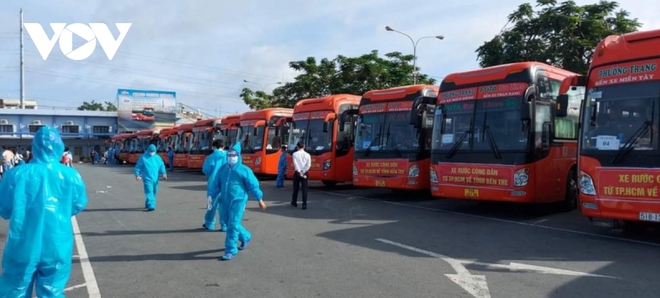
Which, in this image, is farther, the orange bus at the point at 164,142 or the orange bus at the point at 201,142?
the orange bus at the point at 164,142

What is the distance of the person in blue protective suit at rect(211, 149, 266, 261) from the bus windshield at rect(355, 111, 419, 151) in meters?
6.63

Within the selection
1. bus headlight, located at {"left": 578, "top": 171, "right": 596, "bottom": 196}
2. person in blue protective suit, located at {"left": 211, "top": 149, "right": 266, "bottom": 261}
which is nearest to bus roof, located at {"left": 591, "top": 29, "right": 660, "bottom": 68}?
bus headlight, located at {"left": 578, "top": 171, "right": 596, "bottom": 196}

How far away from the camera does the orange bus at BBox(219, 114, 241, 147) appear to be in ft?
85.7

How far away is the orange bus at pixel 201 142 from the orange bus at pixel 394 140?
1546cm

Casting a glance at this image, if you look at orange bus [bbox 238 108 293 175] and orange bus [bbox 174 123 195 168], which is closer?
orange bus [bbox 238 108 293 175]

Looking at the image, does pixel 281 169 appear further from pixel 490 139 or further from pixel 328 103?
pixel 490 139

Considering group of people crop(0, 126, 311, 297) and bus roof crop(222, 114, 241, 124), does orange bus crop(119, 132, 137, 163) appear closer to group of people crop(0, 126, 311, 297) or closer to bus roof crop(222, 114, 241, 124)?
bus roof crop(222, 114, 241, 124)

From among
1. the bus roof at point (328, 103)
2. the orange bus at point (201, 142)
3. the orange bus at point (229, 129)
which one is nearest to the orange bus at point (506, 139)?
the bus roof at point (328, 103)

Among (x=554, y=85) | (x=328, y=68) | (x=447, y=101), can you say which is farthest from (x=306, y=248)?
(x=328, y=68)

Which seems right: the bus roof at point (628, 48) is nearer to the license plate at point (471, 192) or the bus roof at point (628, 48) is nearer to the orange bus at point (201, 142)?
the license plate at point (471, 192)

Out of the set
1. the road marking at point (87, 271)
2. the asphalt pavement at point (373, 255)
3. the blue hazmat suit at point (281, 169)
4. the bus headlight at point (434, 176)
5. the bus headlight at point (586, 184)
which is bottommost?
the road marking at point (87, 271)

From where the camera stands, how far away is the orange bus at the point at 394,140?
13266mm

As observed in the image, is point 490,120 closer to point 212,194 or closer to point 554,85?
point 554,85

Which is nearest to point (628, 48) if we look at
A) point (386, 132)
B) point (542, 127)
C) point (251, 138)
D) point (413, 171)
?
point (542, 127)
